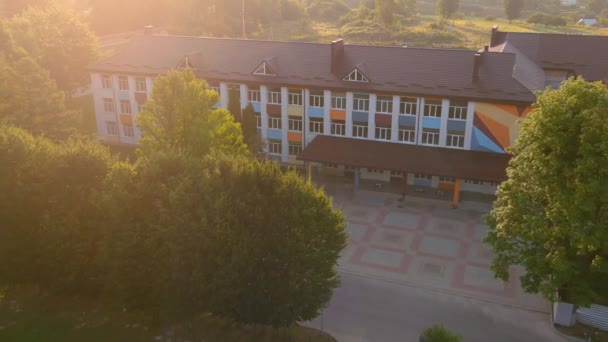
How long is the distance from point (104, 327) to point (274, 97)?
28.1 meters

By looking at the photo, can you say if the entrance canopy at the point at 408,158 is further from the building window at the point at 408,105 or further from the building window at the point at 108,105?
the building window at the point at 108,105

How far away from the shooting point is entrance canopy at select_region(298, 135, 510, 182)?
4184 centimetres

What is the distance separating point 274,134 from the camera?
2009 inches

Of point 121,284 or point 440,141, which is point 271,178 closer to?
point 121,284

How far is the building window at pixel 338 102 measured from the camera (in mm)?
47625

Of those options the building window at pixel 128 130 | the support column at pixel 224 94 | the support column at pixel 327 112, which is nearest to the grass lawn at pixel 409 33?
the building window at pixel 128 130

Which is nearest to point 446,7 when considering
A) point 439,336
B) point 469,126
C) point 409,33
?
point 409,33

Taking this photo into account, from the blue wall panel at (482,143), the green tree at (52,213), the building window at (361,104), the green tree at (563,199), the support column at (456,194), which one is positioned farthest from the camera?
the building window at (361,104)

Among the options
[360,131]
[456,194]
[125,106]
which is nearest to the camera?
[456,194]

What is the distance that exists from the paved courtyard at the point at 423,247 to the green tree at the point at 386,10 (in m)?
79.4

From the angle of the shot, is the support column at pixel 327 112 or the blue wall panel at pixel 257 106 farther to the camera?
the blue wall panel at pixel 257 106

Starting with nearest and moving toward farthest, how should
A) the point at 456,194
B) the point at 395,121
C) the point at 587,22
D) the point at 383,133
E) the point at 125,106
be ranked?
1. the point at 456,194
2. the point at 395,121
3. the point at 383,133
4. the point at 125,106
5. the point at 587,22

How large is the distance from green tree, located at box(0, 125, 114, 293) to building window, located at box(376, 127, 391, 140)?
25869mm

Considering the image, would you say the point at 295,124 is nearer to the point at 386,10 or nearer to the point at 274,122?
the point at 274,122
